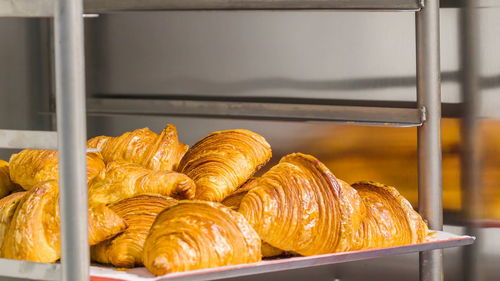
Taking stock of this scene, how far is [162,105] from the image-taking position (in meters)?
1.63

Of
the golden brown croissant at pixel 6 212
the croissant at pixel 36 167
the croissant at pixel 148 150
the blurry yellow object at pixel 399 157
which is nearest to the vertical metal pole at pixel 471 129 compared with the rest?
the blurry yellow object at pixel 399 157

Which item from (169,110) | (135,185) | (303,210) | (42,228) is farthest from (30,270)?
(169,110)

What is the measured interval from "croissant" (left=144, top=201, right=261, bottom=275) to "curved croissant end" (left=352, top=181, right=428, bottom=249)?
0.61 ft

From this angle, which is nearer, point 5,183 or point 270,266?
point 270,266

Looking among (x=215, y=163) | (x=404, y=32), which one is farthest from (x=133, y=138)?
(x=404, y=32)

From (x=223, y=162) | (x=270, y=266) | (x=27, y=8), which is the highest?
(x=27, y=8)

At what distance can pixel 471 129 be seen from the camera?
133 centimetres

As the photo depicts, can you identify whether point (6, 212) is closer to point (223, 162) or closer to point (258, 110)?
point (223, 162)

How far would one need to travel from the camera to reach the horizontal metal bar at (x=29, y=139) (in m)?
0.88

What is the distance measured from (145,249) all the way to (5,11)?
11.4 inches

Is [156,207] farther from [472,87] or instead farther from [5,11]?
[472,87]

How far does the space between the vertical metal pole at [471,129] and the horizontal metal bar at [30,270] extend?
687mm

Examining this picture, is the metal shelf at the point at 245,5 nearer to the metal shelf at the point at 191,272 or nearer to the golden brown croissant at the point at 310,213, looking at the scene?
the golden brown croissant at the point at 310,213

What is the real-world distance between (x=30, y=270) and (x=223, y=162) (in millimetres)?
345
